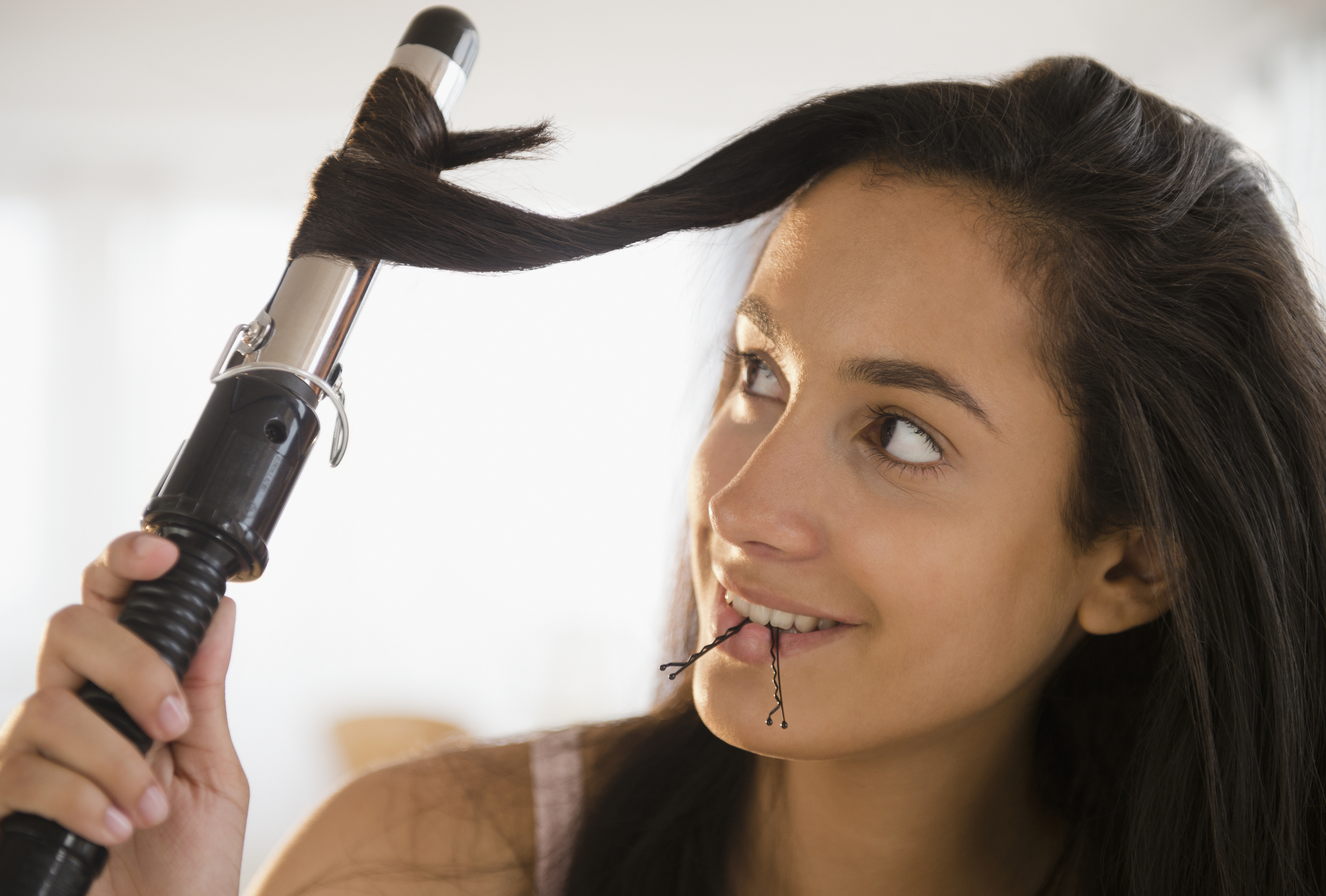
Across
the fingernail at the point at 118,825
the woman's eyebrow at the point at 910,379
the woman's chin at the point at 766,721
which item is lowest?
the fingernail at the point at 118,825

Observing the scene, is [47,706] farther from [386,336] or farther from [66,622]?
[386,336]

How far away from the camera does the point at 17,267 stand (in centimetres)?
270

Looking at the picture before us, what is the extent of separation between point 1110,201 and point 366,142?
543 millimetres

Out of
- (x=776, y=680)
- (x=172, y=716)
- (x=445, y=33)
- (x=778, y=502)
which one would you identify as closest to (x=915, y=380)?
(x=778, y=502)

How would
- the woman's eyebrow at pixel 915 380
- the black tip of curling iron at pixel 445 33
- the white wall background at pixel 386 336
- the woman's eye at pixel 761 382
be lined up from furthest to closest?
the white wall background at pixel 386 336, the woman's eye at pixel 761 382, the woman's eyebrow at pixel 915 380, the black tip of curling iron at pixel 445 33

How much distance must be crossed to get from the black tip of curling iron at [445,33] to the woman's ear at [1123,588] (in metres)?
0.60

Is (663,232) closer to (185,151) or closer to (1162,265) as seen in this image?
(1162,265)

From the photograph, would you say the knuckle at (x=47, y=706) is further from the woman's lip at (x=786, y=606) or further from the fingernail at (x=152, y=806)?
the woman's lip at (x=786, y=606)

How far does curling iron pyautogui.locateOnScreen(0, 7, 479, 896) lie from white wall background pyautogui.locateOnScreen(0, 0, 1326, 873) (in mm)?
1998

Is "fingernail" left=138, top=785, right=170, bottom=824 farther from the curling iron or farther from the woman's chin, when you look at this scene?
the woman's chin

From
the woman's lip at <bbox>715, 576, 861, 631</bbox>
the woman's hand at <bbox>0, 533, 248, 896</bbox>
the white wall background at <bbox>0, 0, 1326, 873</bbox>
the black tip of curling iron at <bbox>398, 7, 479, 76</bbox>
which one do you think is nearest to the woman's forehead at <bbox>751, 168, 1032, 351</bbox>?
the woman's lip at <bbox>715, 576, 861, 631</bbox>

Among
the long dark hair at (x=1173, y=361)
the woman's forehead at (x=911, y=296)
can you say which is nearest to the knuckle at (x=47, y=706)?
the long dark hair at (x=1173, y=361)

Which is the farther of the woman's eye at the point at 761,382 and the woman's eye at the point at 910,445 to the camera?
the woman's eye at the point at 761,382

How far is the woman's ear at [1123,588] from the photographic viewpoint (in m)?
0.81
